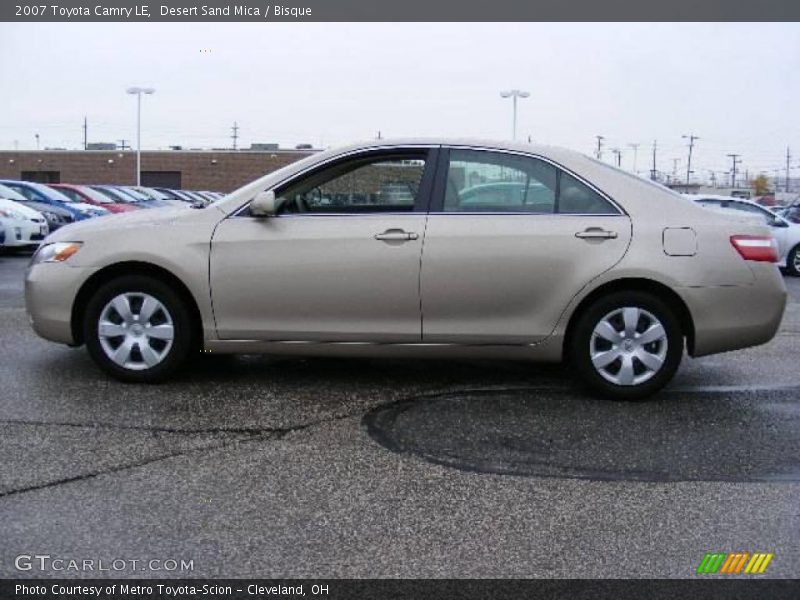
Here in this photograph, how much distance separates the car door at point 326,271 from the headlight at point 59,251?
0.96 metres

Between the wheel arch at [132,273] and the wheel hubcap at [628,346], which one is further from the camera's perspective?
the wheel arch at [132,273]

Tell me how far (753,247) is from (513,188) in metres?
1.54

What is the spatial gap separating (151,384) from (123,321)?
1.46 feet

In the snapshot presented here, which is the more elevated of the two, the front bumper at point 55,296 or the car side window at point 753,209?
the car side window at point 753,209

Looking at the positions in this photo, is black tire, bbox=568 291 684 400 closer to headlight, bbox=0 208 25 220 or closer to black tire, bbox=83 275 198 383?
black tire, bbox=83 275 198 383

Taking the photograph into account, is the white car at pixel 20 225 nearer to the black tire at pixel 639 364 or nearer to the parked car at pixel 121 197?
the parked car at pixel 121 197

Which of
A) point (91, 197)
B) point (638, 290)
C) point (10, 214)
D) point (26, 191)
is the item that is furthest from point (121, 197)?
point (638, 290)

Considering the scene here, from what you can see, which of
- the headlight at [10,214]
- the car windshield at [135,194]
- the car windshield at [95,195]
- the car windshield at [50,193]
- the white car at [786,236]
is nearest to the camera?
the headlight at [10,214]

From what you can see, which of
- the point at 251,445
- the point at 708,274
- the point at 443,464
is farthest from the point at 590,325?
the point at 251,445

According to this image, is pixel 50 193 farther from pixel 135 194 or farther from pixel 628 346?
pixel 628 346

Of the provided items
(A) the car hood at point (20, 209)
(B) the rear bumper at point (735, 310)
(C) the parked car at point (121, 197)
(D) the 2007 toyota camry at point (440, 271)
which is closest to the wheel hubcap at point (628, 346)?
(D) the 2007 toyota camry at point (440, 271)

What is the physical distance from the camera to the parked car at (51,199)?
61.1 ft

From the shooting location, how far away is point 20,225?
597 inches

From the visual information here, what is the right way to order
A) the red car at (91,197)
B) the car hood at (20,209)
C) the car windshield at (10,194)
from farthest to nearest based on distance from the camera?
the red car at (91,197) → the car windshield at (10,194) → the car hood at (20,209)
